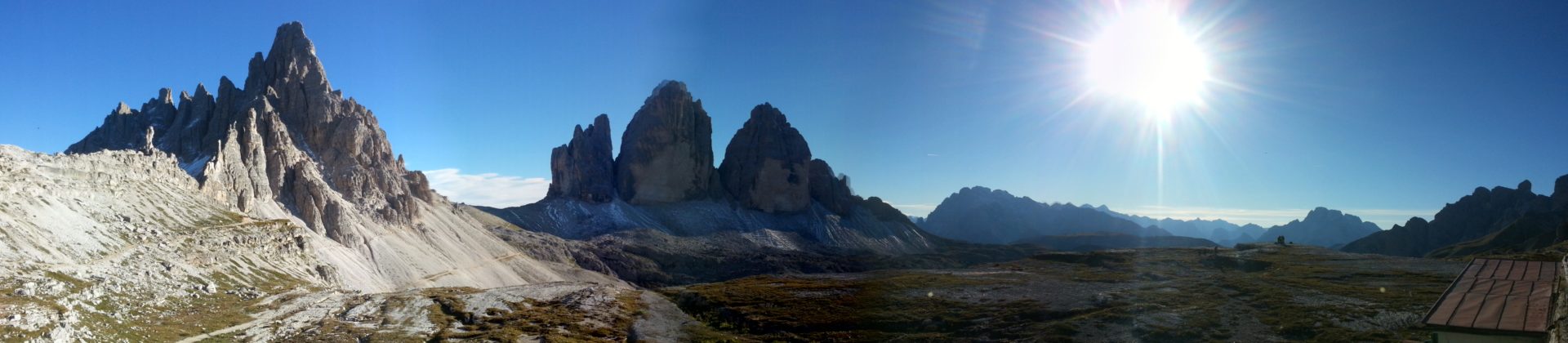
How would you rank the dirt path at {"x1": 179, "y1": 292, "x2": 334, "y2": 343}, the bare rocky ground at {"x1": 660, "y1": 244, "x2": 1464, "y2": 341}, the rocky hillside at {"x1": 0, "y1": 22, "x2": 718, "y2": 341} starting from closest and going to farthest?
the dirt path at {"x1": 179, "y1": 292, "x2": 334, "y2": 343}
the bare rocky ground at {"x1": 660, "y1": 244, "x2": 1464, "y2": 341}
the rocky hillside at {"x1": 0, "y1": 22, "x2": 718, "y2": 341}

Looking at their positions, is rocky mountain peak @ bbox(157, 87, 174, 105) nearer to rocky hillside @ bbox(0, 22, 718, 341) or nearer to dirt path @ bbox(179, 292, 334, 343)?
rocky hillside @ bbox(0, 22, 718, 341)

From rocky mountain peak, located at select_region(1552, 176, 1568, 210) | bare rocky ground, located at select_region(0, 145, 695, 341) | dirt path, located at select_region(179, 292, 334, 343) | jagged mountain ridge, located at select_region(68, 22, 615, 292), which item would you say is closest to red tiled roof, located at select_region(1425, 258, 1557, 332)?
bare rocky ground, located at select_region(0, 145, 695, 341)

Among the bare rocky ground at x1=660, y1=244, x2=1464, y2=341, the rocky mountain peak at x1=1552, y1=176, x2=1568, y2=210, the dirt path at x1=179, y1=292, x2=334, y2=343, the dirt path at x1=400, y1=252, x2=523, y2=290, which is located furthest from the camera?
the rocky mountain peak at x1=1552, y1=176, x2=1568, y2=210

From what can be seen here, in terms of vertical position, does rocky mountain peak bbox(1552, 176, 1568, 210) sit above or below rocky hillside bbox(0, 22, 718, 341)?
above

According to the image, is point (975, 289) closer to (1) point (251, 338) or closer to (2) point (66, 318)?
(1) point (251, 338)

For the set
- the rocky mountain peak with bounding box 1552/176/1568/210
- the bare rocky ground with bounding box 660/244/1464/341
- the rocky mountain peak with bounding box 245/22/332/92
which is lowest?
the bare rocky ground with bounding box 660/244/1464/341

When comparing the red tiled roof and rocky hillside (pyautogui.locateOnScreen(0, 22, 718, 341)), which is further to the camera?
rocky hillside (pyautogui.locateOnScreen(0, 22, 718, 341))

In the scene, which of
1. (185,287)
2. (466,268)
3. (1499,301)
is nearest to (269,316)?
(185,287)
